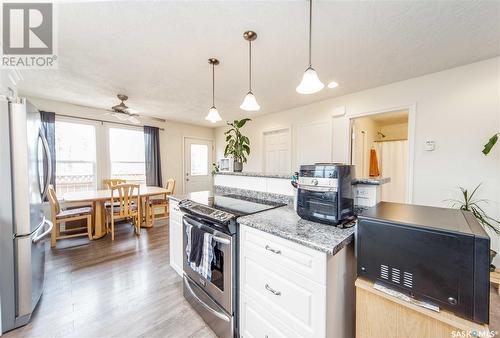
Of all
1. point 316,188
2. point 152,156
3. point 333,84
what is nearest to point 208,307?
point 316,188

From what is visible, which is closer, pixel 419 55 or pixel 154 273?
pixel 419 55

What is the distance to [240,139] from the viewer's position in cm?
233

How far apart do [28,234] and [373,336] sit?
7.91ft

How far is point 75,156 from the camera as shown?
12.6 feet

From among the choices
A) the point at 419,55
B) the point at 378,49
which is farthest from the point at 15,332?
the point at 419,55

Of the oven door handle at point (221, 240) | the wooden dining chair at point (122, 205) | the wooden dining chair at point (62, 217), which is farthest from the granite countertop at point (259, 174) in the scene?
the wooden dining chair at point (62, 217)

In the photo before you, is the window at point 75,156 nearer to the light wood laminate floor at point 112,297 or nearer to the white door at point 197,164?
the light wood laminate floor at point 112,297

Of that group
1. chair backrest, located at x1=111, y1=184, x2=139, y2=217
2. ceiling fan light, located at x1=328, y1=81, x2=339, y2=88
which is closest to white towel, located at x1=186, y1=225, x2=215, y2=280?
chair backrest, located at x1=111, y1=184, x2=139, y2=217

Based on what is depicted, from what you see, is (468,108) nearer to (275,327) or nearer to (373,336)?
(373,336)

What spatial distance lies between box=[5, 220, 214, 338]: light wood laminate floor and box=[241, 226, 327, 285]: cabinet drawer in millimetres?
847

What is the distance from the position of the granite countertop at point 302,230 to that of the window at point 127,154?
4227 mm

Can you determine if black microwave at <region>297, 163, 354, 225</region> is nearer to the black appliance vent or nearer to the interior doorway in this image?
the black appliance vent

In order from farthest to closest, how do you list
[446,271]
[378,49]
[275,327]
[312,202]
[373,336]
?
[378,49] < [312,202] < [275,327] < [373,336] < [446,271]

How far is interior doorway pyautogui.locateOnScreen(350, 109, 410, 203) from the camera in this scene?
142 inches
